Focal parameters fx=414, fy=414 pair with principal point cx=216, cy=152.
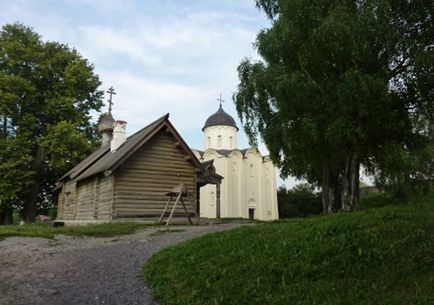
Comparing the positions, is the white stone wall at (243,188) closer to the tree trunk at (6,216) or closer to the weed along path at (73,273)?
the tree trunk at (6,216)

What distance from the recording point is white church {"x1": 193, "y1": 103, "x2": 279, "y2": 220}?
1840 inches

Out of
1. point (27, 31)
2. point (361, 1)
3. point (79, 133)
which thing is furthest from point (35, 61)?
point (361, 1)

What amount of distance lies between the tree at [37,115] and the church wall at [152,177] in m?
13.3

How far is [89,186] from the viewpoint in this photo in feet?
80.2

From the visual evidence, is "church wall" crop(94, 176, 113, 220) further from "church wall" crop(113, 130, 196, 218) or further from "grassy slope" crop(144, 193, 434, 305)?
"grassy slope" crop(144, 193, 434, 305)

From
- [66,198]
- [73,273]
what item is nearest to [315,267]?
[73,273]

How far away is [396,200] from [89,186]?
26.0 meters

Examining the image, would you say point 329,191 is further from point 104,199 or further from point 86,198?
point 86,198

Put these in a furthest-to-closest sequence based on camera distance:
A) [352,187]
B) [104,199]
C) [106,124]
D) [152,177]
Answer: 1. [106,124]
2. [152,177]
3. [104,199]
4. [352,187]

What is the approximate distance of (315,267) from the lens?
6805 millimetres

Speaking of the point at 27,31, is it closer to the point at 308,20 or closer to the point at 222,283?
the point at 308,20

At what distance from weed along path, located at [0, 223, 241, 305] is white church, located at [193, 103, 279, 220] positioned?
113 ft

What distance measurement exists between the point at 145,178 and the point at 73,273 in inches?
521

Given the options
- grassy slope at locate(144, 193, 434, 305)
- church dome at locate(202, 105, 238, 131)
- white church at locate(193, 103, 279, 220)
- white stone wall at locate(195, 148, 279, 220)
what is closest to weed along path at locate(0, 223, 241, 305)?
grassy slope at locate(144, 193, 434, 305)
